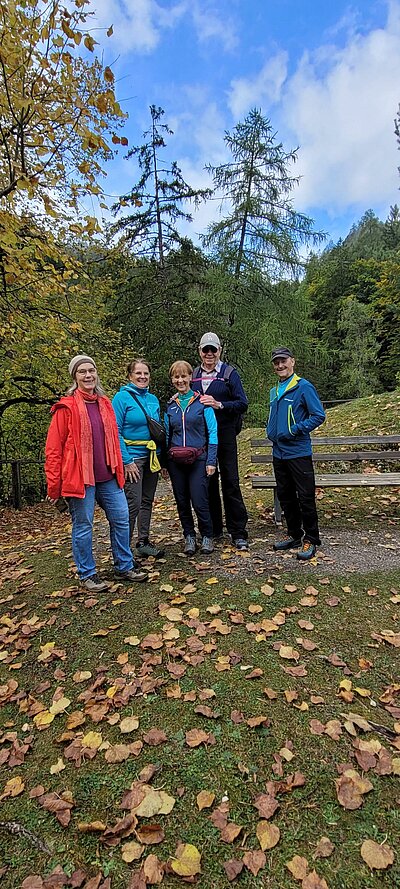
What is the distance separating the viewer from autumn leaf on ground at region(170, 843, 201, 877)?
5.78ft

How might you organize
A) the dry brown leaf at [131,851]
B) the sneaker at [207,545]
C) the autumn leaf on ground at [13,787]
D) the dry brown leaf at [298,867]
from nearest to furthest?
the dry brown leaf at [298,867]
the dry brown leaf at [131,851]
the autumn leaf on ground at [13,787]
the sneaker at [207,545]

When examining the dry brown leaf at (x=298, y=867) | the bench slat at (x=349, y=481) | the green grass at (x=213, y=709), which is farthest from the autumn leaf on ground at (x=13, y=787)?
the bench slat at (x=349, y=481)

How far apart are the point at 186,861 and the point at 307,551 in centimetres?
302

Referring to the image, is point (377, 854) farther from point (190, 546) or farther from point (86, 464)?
point (190, 546)

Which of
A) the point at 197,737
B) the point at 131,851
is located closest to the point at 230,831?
the point at 131,851

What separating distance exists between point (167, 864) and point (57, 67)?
639 cm

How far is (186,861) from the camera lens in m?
1.80

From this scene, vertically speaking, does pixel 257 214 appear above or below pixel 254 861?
above

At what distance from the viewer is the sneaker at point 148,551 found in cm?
470

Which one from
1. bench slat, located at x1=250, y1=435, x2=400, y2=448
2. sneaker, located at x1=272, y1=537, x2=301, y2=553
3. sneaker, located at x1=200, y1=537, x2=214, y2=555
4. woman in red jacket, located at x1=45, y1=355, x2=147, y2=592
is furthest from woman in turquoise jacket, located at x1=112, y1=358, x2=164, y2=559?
bench slat, located at x1=250, y1=435, x2=400, y2=448

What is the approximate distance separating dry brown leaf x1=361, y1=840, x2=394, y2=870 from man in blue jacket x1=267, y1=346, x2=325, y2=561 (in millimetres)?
2747

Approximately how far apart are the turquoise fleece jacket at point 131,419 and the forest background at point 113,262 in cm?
189

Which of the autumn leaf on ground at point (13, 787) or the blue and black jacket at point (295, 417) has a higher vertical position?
the blue and black jacket at point (295, 417)

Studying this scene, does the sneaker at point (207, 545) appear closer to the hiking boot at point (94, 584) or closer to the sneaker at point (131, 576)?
the sneaker at point (131, 576)
